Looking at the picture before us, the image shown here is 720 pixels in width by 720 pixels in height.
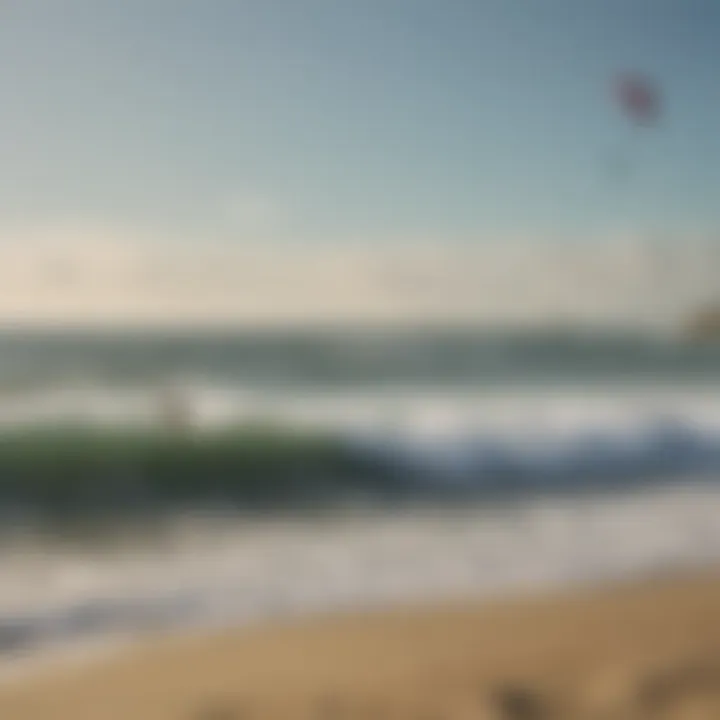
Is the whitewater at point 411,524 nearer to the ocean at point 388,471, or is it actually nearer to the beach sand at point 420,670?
the ocean at point 388,471

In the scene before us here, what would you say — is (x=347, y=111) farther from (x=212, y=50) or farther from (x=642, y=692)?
(x=642, y=692)

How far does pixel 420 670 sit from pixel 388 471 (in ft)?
3.17

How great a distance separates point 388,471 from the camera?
7.41ft

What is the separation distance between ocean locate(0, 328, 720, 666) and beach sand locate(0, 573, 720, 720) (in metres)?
0.11

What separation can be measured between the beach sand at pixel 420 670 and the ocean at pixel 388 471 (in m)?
0.11

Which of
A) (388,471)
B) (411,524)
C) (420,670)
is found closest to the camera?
(420,670)

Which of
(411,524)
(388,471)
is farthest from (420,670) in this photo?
(388,471)

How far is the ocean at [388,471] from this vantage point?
1619 mm

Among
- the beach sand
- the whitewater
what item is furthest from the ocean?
the beach sand

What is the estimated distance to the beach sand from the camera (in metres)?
1.20

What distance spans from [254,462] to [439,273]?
579 millimetres

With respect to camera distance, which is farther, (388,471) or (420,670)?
(388,471)

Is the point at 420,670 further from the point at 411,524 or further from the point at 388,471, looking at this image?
the point at 388,471

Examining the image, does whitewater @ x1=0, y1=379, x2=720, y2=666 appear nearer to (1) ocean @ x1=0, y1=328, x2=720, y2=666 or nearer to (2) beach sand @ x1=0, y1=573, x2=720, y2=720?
(1) ocean @ x1=0, y1=328, x2=720, y2=666
